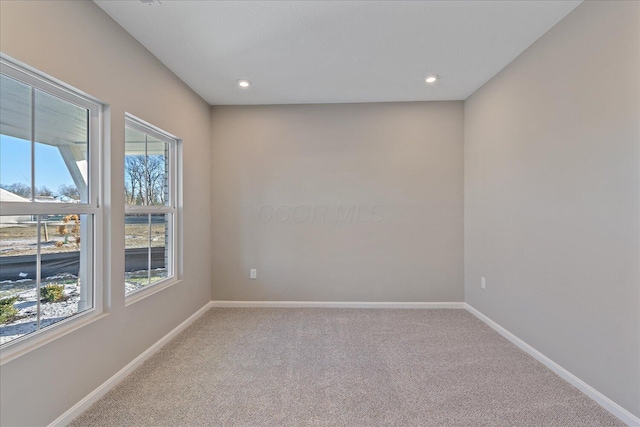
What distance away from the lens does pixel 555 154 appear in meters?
2.18

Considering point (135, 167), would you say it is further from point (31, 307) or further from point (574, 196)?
point (574, 196)

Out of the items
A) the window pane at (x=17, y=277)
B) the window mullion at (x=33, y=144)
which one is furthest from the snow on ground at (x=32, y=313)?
the window mullion at (x=33, y=144)

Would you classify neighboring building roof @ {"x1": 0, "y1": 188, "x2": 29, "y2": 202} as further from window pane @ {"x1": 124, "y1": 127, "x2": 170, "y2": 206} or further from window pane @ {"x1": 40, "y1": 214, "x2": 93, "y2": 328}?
window pane @ {"x1": 124, "y1": 127, "x2": 170, "y2": 206}

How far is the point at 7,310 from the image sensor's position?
1473 mm

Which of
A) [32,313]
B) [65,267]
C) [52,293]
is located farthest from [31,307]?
[65,267]

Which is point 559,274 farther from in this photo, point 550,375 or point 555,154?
point 555,154

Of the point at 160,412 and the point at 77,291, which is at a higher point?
the point at 77,291

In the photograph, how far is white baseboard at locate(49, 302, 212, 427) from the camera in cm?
167

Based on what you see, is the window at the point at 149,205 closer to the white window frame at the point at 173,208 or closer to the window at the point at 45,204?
the white window frame at the point at 173,208

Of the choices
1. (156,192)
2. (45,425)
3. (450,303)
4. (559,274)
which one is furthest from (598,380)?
(156,192)

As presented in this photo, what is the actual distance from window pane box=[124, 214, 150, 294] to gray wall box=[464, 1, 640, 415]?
329 cm

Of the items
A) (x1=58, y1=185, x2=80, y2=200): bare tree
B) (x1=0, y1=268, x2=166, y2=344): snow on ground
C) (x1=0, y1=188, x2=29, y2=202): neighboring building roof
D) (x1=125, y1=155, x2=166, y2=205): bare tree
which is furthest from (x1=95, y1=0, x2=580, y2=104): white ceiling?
(x1=0, y1=268, x2=166, y2=344): snow on ground

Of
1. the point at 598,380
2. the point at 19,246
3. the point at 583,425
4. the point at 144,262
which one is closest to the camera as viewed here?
the point at 19,246

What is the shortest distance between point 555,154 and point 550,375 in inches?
65.1
